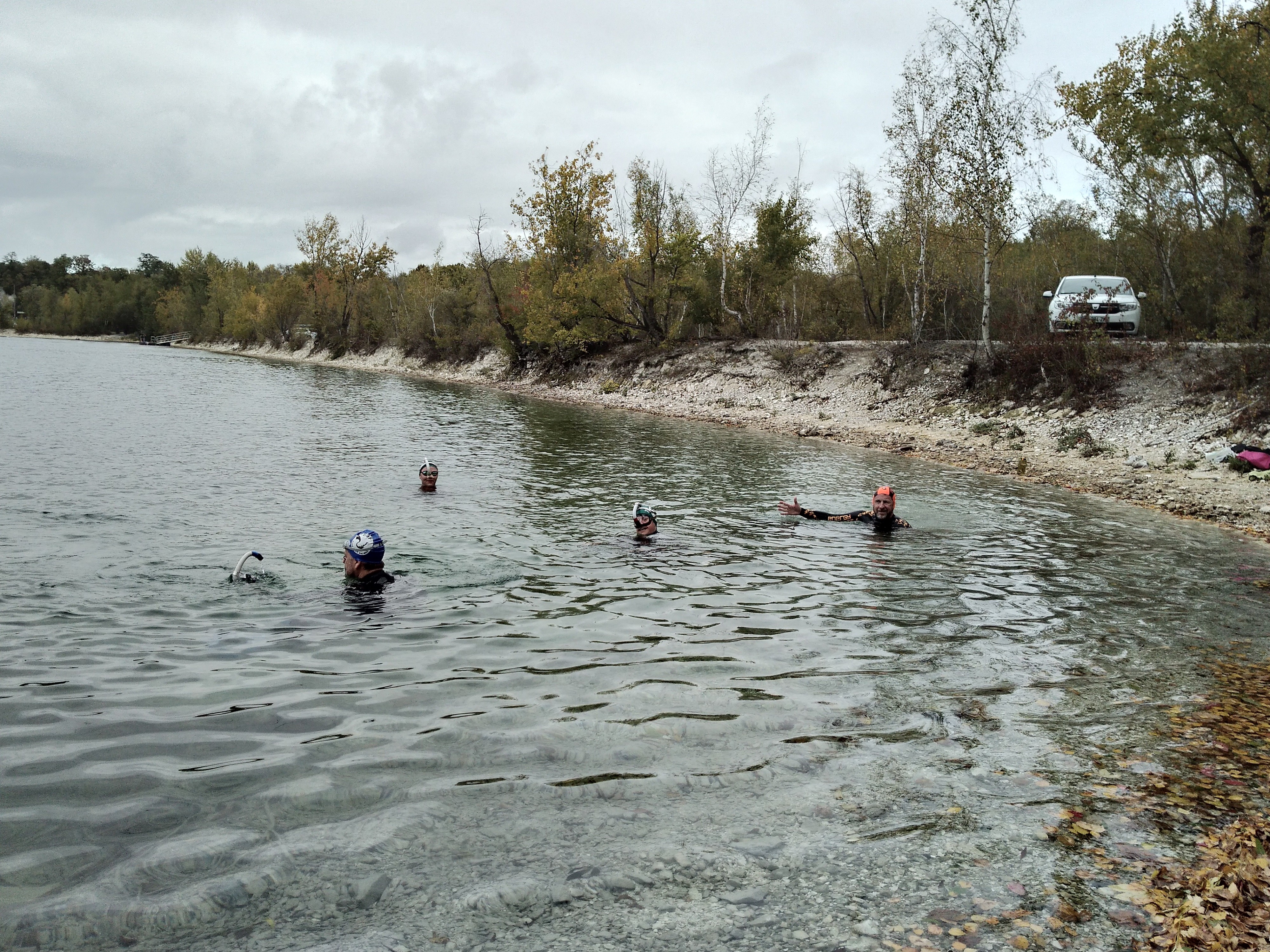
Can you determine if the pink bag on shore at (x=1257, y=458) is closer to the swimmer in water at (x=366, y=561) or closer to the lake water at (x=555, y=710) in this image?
the lake water at (x=555, y=710)

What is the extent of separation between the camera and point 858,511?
56.9 ft

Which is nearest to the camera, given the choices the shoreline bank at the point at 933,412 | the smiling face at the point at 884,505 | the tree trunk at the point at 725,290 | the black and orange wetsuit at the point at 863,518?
the smiling face at the point at 884,505

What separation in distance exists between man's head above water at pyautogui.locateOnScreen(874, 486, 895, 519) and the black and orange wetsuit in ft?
0.27

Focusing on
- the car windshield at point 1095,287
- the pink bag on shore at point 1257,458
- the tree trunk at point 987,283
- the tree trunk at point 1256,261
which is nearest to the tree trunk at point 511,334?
the tree trunk at point 987,283

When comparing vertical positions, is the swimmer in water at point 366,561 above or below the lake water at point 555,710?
above

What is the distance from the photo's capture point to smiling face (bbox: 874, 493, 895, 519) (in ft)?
51.1

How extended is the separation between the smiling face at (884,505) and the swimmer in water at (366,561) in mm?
9097

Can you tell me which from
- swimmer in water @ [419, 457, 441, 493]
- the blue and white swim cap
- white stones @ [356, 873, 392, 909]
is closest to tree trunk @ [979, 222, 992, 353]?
swimmer in water @ [419, 457, 441, 493]

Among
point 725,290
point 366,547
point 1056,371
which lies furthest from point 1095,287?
point 366,547

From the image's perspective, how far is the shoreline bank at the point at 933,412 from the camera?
21500 mm

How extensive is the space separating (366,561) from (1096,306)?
96.9 feet

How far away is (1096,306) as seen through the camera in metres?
30.8

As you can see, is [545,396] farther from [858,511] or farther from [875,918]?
[875,918]

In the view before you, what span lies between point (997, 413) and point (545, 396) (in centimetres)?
3061
